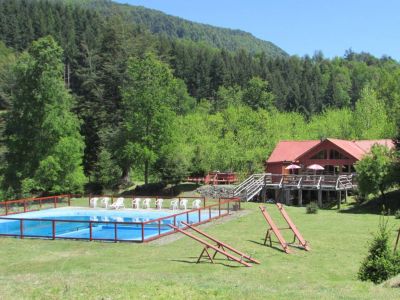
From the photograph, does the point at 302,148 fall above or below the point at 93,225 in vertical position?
above

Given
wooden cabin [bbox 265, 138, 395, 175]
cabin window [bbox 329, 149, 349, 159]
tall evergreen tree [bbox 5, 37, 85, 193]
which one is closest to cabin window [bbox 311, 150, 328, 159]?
wooden cabin [bbox 265, 138, 395, 175]

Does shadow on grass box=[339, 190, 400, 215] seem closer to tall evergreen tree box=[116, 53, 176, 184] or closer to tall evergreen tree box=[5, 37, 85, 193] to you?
tall evergreen tree box=[116, 53, 176, 184]

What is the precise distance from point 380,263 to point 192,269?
5707mm

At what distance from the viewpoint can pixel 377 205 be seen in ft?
113

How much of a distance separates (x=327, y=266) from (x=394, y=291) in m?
5.77

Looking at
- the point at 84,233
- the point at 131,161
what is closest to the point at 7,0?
the point at 131,161

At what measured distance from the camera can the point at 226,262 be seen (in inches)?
654

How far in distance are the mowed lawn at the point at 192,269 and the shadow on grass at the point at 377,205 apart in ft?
19.5

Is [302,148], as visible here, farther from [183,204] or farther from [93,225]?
[93,225]

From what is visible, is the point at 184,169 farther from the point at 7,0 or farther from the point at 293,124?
the point at 7,0

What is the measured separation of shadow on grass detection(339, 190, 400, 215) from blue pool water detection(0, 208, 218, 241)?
10568mm

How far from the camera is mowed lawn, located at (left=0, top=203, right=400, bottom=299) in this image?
32.3 ft

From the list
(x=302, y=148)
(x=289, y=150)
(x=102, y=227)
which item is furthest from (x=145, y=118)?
(x=102, y=227)

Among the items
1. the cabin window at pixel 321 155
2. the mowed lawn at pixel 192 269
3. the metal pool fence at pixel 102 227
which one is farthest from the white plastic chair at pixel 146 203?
the cabin window at pixel 321 155
